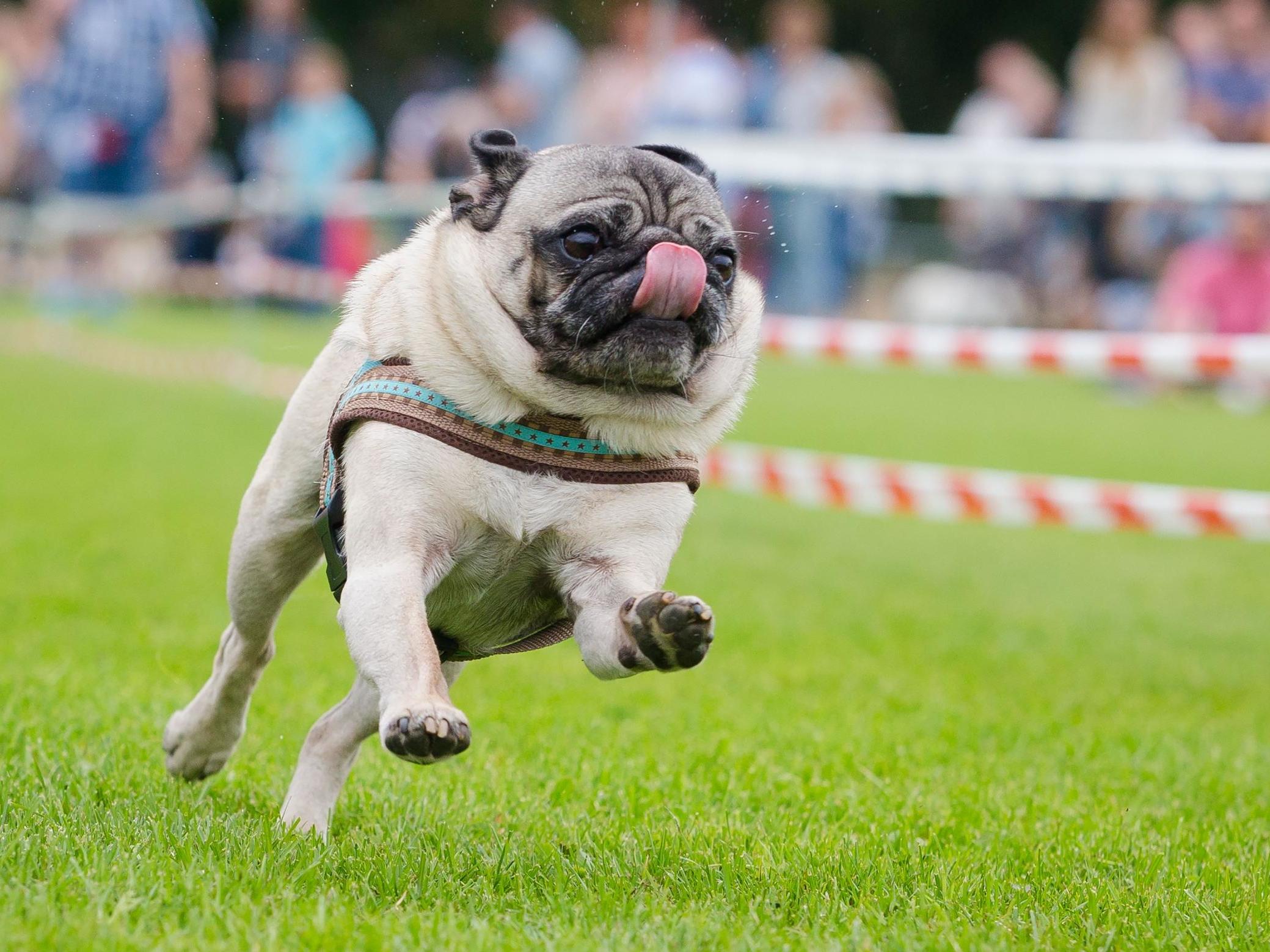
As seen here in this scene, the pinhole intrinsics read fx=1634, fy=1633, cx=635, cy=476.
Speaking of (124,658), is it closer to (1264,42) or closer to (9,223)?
(1264,42)

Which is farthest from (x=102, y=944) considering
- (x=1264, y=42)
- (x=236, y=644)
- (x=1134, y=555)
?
(x=1264, y=42)

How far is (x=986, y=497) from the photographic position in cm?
769

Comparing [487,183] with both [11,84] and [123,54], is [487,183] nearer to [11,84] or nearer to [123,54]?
[123,54]

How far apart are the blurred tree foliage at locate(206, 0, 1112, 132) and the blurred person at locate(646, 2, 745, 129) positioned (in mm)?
16211

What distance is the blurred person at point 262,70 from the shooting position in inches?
518

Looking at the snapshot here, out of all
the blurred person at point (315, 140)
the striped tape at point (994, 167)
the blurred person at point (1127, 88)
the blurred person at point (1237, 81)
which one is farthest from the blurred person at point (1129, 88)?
the blurred person at point (315, 140)

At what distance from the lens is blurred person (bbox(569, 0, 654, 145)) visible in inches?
423

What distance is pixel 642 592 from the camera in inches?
115

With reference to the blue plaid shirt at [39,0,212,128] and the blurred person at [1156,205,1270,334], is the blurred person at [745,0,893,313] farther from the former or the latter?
the blue plaid shirt at [39,0,212,128]

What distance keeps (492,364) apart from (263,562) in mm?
732

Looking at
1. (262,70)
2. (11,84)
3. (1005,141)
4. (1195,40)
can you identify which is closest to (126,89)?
(262,70)

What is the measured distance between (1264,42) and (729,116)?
19.6 ft

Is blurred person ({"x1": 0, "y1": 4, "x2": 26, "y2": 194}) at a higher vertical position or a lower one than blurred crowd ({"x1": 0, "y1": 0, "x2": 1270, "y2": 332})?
lower

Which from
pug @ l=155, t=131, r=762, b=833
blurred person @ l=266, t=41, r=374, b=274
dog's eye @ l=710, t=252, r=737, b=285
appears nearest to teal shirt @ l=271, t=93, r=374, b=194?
blurred person @ l=266, t=41, r=374, b=274
